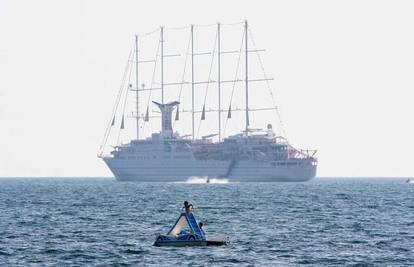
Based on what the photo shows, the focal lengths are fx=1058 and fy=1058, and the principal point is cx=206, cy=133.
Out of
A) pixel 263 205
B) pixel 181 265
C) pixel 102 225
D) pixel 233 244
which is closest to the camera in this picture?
pixel 181 265

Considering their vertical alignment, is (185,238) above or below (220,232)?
below

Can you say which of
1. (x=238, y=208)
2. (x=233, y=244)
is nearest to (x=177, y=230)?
(x=233, y=244)

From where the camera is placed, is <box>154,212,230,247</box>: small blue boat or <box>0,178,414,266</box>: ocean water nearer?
<box>0,178,414,266</box>: ocean water

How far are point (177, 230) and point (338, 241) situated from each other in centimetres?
1087

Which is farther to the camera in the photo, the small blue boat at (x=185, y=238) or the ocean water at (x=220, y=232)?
the small blue boat at (x=185, y=238)

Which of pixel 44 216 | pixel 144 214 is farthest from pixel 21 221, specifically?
pixel 144 214

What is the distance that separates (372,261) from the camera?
52812 millimetres

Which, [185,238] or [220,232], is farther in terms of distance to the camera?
[220,232]

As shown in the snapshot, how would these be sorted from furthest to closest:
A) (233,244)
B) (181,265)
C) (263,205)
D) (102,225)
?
1. (263,205)
2. (102,225)
3. (233,244)
4. (181,265)

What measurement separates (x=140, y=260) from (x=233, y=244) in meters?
9.15

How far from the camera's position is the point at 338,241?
208 feet

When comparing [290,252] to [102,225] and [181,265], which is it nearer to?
[181,265]

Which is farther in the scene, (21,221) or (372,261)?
(21,221)

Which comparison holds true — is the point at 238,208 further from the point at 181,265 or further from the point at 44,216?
the point at 181,265
